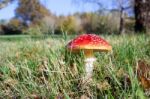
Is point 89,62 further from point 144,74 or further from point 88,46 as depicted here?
point 144,74

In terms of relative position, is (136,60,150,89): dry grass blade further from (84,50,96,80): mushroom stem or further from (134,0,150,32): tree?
(134,0,150,32): tree

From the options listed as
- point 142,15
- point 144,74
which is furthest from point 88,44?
point 142,15

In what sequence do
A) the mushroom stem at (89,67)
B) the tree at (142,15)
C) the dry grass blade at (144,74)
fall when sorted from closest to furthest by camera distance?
the dry grass blade at (144,74), the mushroom stem at (89,67), the tree at (142,15)

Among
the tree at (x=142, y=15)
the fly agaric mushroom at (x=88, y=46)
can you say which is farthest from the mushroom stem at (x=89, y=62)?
the tree at (x=142, y=15)

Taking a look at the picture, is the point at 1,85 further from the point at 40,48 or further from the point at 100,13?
the point at 100,13

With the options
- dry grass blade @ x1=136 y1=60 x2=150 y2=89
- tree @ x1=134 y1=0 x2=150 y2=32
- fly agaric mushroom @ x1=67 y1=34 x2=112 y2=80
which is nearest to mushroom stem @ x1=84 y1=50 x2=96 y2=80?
fly agaric mushroom @ x1=67 y1=34 x2=112 y2=80

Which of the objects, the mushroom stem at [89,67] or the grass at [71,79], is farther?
the mushroom stem at [89,67]

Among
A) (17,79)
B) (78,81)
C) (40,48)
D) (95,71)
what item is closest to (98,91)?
(78,81)

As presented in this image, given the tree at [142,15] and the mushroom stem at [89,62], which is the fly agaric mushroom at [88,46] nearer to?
the mushroom stem at [89,62]
